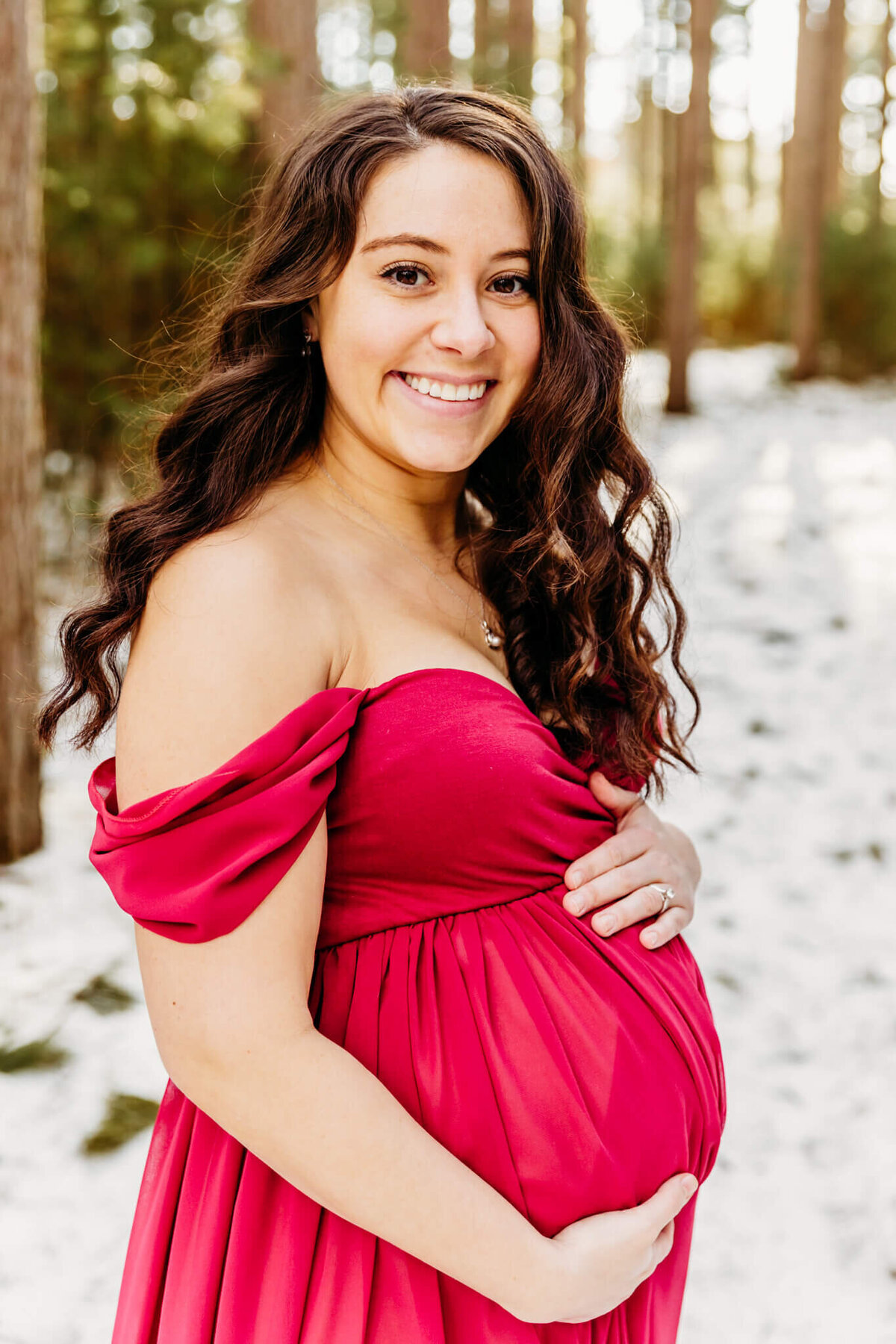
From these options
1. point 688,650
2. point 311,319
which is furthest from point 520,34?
point 311,319

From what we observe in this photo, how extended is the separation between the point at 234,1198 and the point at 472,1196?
0.97 feet

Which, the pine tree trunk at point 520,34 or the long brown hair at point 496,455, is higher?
the pine tree trunk at point 520,34

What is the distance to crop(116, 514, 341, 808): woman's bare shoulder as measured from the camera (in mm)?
1084

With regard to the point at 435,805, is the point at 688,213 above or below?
below

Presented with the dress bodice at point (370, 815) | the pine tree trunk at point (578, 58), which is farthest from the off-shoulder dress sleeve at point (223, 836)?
the pine tree trunk at point (578, 58)

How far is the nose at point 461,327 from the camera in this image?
1318mm

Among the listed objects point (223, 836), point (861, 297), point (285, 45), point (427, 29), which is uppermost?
point (427, 29)

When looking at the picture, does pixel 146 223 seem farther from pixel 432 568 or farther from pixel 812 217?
pixel 812 217

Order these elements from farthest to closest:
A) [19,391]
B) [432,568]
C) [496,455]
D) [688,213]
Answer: [688,213] → [19,391] → [496,455] → [432,568]

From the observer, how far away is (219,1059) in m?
1.08

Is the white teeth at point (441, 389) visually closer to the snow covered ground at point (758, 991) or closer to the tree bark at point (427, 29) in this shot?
the snow covered ground at point (758, 991)

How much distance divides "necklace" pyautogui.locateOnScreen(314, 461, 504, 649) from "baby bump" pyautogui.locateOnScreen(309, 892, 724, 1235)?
417 millimetres

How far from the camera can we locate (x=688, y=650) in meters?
5.47

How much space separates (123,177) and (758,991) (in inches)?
188
